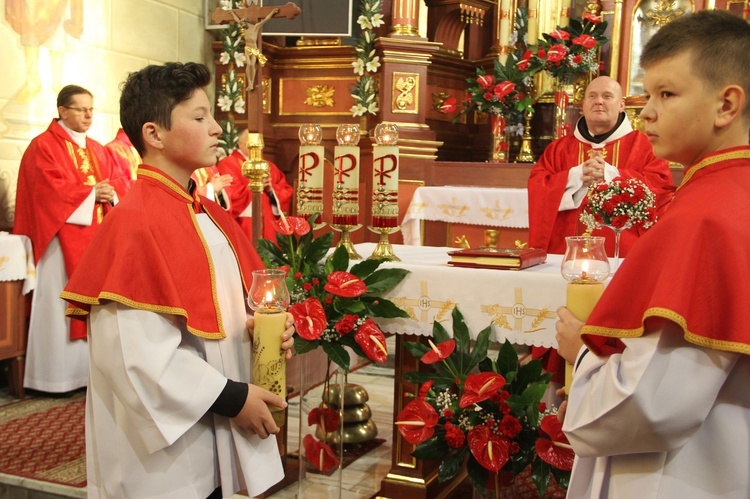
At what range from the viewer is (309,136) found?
307cm

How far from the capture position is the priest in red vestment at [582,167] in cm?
392

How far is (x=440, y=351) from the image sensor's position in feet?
8.47

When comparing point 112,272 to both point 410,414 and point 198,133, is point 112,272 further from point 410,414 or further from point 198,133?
point 410,414

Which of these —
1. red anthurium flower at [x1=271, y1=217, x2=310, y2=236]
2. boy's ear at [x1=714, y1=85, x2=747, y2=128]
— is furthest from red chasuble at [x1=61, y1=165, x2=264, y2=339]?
boy's ear at [x1=714, y1=85, x2=747, y2=128]

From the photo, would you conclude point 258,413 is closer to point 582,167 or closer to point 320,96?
point 582,167

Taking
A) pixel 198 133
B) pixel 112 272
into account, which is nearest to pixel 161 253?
pixel 112 272

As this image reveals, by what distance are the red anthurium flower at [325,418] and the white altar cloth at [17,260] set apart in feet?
8.84

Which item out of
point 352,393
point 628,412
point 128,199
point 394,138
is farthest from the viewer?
point 352,393

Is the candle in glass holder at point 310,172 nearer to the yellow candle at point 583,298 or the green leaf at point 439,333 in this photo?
the green leaf at point 439,333

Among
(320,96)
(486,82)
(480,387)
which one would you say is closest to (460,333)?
(480,387)

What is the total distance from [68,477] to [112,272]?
2.14m

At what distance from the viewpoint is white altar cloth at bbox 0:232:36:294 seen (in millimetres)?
4672

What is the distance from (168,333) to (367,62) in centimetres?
524

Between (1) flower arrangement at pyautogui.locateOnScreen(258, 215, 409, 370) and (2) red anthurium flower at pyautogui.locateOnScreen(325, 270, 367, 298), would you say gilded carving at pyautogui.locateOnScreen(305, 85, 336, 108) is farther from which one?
(2) red anthurium flower at pyautogui.locateOnScreen(325, 270, 367, 298)
